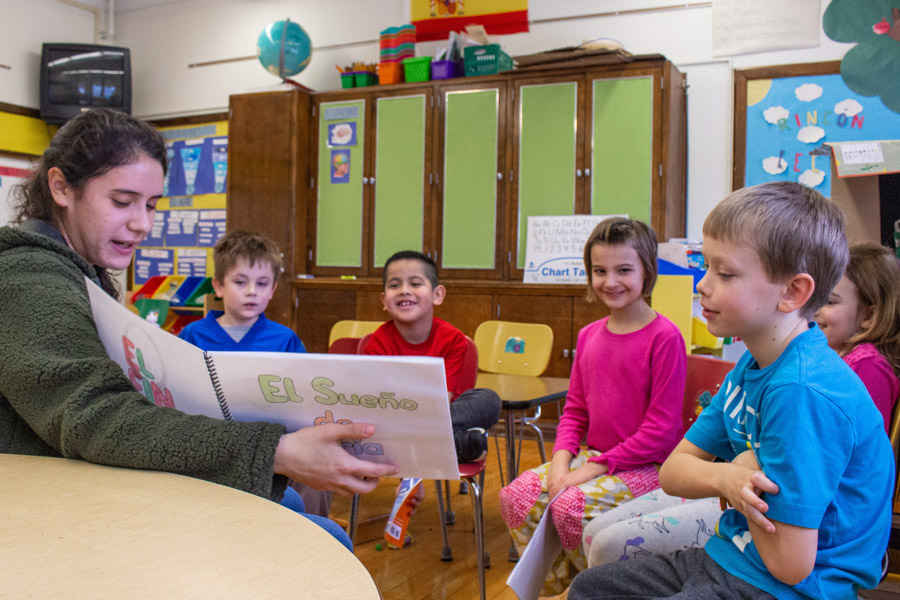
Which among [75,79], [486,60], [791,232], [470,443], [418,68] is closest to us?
[791,232]

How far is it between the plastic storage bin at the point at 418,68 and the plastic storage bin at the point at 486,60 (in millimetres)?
288

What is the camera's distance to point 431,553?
2.48 m

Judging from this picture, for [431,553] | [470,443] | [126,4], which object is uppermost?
[126,4]

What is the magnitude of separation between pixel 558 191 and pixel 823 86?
1.67 meters

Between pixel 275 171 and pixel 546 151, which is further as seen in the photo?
pixel 275 171

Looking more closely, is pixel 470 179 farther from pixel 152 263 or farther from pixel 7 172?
pixel 7 172

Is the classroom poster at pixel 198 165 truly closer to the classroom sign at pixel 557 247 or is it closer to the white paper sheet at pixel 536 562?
the classroom sign at pixel 557 247

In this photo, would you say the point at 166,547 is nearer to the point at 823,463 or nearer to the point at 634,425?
the point at 823,463

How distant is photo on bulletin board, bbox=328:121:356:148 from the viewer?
5262mm

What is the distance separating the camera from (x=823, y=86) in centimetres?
438

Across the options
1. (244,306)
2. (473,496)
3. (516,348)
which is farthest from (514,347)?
(244,306)

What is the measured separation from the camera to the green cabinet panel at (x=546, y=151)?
461 cm

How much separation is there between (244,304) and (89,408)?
1.60m

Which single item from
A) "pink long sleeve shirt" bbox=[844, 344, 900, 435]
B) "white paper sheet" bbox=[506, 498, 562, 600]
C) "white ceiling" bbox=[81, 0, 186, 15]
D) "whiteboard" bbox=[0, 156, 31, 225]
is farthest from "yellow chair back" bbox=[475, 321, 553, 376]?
"white ceiling" bbox=[81, 0, 186, 15]
